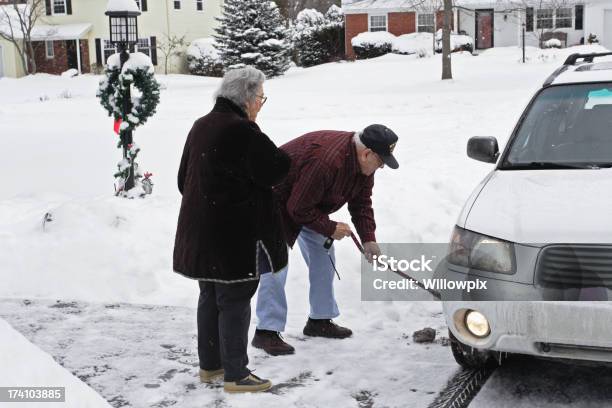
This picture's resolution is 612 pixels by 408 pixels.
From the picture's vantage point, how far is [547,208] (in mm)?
4461

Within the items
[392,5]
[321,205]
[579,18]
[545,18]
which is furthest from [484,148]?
[579,18]

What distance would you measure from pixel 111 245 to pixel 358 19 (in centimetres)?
3724

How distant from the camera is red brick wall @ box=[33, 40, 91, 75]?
41875mm

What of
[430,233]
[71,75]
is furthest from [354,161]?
[71,75]

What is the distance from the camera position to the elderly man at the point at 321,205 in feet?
17.2

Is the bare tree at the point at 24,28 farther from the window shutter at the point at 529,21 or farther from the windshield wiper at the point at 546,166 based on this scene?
the windshield wiper at the point at 546,166

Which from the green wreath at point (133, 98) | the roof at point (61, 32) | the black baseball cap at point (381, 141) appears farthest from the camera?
the roof at point (61, 32)

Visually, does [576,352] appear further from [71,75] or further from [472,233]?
[71,75]

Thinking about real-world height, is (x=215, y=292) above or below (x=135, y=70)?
below

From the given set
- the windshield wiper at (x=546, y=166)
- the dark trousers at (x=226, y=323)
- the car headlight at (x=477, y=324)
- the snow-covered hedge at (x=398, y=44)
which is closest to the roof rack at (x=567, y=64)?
the windshield wiper at (x=546, y=166)

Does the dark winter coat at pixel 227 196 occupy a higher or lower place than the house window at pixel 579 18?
lower

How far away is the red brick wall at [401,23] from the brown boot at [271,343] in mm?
39278

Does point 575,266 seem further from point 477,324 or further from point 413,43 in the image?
point 413,43

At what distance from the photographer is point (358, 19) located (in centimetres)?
4322
